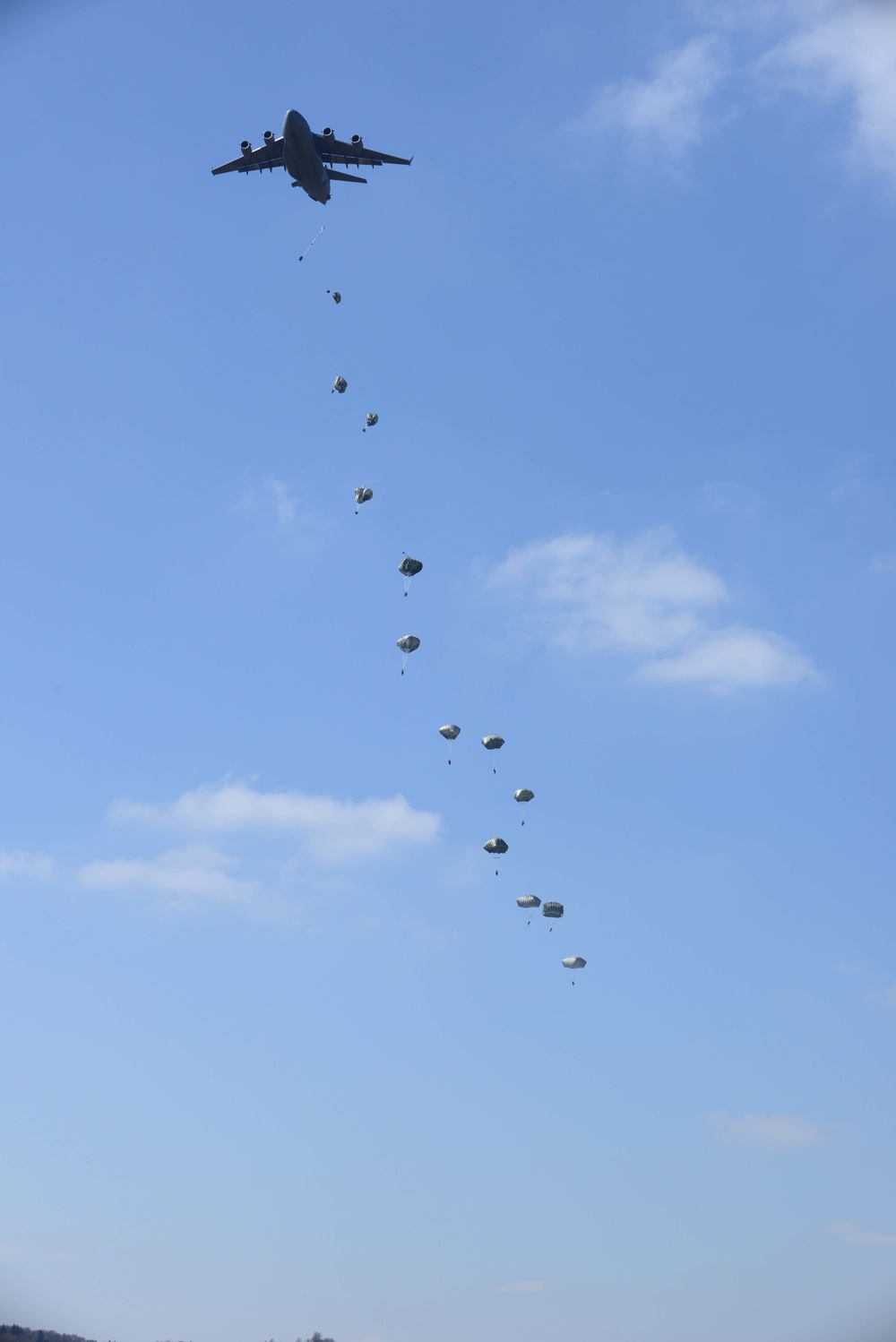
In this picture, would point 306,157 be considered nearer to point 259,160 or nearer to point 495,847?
point 259,160

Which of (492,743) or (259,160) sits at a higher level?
(259,160)

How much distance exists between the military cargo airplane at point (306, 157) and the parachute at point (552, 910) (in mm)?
75426

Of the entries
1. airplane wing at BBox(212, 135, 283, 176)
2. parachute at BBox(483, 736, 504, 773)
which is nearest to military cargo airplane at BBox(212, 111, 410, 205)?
airplane wing at BBox(212, 135, 283, 176)

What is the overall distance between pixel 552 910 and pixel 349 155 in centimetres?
7984

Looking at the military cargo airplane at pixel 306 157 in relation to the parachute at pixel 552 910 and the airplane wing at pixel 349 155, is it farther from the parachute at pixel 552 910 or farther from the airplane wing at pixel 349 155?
the parachute at pixel 552 910

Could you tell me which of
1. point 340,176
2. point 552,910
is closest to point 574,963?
point 552,910

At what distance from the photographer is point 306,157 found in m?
124

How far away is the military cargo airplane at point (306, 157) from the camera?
402 feet

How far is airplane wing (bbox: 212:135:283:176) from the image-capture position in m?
127

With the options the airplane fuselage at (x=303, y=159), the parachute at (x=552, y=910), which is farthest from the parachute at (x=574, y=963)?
the airplane fuselage at (x=303, y=159)

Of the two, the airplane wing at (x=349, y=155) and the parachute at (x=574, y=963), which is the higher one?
the airplane wing at (x=349, y=155)

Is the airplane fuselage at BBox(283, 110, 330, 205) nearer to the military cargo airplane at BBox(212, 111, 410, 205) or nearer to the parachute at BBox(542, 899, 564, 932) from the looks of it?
the military cargo airplane at BBox(212, 111, 410, 205)

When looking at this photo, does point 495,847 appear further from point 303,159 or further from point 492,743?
point 303,159

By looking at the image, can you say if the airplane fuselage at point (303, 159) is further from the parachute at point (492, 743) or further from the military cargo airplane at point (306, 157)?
the parachute at point (492, 743)
